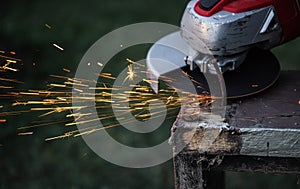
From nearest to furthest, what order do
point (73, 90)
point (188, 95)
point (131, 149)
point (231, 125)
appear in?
point (231, 125) < point (188, 95) < point (131, 149) < point (73, 90)

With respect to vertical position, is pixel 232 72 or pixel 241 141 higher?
pixel 232 72

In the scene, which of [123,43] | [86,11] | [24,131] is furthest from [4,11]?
[24,131]

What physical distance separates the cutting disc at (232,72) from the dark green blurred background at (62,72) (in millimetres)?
1002

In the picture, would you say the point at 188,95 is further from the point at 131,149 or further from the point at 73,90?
the point at 73,90

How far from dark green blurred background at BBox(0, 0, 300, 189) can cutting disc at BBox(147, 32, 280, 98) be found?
3.29 feet

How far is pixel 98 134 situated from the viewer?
2.96 meters

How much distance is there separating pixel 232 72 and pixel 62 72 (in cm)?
184

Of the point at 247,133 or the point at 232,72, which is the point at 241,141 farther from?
the point at 232,72

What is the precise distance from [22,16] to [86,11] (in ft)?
1.44

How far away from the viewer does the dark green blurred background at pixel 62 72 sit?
268 cm

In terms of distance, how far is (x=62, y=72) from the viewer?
3.38 m

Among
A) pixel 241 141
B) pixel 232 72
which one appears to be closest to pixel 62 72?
pixel 232 72

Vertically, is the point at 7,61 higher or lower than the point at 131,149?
higher

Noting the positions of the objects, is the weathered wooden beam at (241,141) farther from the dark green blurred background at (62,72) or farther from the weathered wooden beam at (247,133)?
the dark green blurred background at (62,72)
